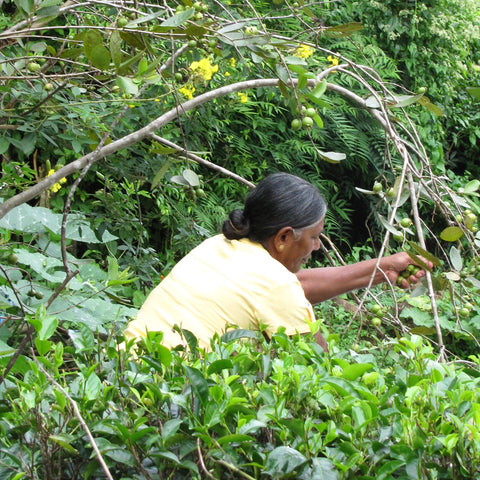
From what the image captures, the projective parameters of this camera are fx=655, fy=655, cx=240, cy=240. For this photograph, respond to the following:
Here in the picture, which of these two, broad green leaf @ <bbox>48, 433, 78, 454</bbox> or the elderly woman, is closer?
broad green leaf @ <bbox>48, 433, 78, 454</bbox>

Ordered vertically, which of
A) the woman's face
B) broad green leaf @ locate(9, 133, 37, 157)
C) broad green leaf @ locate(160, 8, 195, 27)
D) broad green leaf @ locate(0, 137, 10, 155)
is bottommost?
the woman's face

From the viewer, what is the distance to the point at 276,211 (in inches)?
95.8

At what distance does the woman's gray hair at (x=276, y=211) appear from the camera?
2432mm

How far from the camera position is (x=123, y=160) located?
363cm

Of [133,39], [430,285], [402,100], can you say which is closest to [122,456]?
[430,285]

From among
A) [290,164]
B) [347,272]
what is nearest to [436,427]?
[347,272]

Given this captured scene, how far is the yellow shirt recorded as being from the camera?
2.12 meters

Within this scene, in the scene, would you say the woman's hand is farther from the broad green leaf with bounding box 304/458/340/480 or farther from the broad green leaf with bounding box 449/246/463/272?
the broad green leaf with bounding box 304/458/340/480

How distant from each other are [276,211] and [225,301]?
458 millimetres

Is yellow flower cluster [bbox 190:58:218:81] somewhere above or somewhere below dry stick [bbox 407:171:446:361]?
above

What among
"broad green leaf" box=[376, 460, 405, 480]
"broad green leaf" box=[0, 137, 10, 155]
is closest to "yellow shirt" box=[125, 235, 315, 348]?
"broad green leaf" box=[0, 137, 10, 155]

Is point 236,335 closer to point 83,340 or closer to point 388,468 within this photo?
point 83,340

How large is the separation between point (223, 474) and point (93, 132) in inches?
68.7

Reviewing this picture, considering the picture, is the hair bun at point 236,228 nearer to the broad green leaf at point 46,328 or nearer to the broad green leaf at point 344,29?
the broad green leaf at point 344,29
